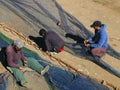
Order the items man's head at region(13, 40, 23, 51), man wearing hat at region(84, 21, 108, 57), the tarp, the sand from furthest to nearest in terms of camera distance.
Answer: man wearing hat at region(84, 21, 108, 57) → the sand → the tarp → man's head at region(13, 40, 23, 51)

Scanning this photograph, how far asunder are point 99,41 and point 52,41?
5.21 feet

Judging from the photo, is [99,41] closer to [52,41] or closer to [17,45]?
[52,41]

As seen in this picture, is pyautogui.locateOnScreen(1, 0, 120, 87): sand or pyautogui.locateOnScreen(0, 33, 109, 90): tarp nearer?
pyautogui.locateOnScreen(0, 33, 109, 90): tarp

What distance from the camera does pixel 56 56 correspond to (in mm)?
13078

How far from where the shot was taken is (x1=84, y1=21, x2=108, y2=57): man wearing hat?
12852mm

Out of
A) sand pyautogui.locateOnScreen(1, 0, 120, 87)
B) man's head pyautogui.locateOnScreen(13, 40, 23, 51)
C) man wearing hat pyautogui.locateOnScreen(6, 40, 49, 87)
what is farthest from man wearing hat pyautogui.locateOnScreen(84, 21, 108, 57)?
man's head pyautogui.locateOnScreen(13, 40, 23, 51)

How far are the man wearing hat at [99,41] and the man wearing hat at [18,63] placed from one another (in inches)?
79.0

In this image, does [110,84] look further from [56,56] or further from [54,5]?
[54,5]

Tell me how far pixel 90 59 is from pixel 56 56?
116 centimetres

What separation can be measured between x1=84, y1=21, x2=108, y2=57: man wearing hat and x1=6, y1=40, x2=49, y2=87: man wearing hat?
2007mm

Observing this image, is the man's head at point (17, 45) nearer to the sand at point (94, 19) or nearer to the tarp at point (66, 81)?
the tarp at point (66, 81)

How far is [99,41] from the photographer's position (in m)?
13.0

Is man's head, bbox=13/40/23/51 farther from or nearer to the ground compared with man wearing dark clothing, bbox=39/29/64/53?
farther from the ground

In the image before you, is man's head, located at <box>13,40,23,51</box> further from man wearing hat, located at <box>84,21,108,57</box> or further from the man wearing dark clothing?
man wearing hat, located at <box>84,21,108,57</box>
